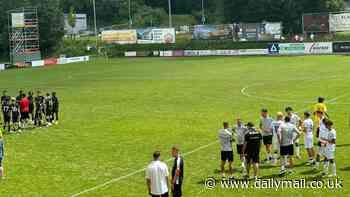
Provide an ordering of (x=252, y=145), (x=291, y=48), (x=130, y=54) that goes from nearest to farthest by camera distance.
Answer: (x=252, y=145) < (x=291, y=48) < (x=130, y=54)

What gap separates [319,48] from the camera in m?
84.2

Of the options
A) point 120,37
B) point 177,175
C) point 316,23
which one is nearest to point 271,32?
point 316,23

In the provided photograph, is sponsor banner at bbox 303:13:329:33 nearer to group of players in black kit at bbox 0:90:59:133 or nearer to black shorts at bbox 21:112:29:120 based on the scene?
group of players in black kit at bbox 0:90:59:133

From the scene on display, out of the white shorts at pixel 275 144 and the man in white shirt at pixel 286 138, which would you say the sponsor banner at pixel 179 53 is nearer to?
the white shorts at pixel 275 144

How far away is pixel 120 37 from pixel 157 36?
281 inches

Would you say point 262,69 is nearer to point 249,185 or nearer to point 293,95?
point 293,95

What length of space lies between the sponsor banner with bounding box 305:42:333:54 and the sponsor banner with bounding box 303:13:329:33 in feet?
19.4

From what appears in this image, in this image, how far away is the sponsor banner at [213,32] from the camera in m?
102

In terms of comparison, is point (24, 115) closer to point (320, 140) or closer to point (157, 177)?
point (320, 140)

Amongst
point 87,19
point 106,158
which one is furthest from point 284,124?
point 87,19

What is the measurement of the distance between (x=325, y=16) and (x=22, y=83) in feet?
152

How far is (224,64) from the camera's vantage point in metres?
75.2

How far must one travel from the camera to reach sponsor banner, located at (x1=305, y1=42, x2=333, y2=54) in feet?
273

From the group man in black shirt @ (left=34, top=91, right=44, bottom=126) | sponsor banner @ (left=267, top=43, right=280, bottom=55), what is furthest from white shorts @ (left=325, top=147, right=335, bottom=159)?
sponsor banner @ (left=267, top=43, right=280, bottom=55)
